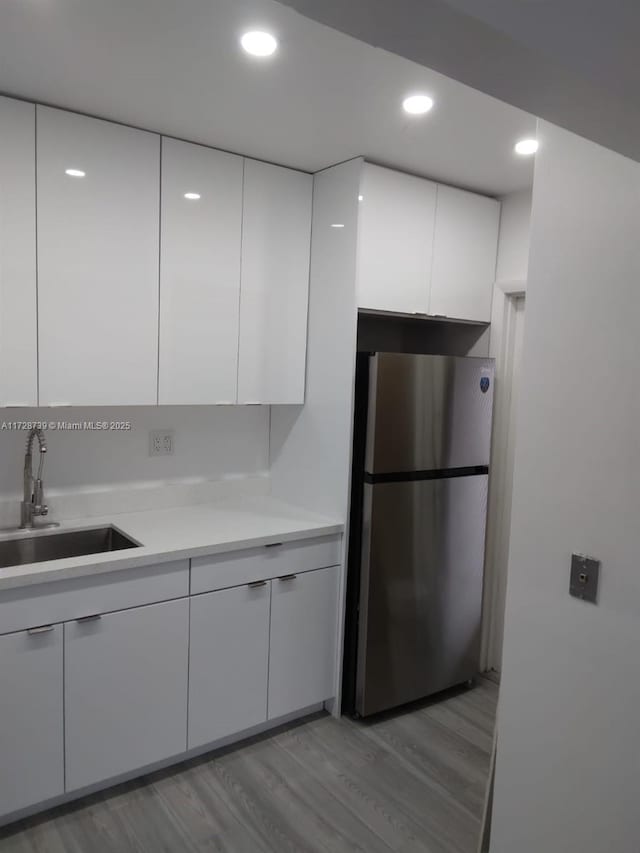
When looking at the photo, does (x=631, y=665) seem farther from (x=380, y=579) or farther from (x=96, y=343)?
(x=96, y=343)

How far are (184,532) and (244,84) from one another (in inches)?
64.0

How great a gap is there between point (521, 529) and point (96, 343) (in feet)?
5.36

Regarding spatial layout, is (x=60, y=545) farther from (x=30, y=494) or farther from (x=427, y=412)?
(x=427, y=412)

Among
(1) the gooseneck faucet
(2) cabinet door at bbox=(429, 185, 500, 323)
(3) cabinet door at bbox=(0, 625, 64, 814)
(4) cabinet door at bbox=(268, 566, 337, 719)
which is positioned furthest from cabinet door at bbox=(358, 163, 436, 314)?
(3) cabinet door at bbox=(0, 625, 64, 814)

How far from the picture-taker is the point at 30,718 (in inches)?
78.0

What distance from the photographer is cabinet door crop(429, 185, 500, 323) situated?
9.30 ft

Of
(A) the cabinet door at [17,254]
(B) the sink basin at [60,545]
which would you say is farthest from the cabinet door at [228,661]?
(A) the cabinet door at [17,254]

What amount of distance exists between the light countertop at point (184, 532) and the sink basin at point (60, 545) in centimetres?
2

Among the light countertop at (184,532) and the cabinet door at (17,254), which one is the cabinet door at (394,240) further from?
the cabinet door at (17,254)

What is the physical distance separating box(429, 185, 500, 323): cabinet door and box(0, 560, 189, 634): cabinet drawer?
1664 mm

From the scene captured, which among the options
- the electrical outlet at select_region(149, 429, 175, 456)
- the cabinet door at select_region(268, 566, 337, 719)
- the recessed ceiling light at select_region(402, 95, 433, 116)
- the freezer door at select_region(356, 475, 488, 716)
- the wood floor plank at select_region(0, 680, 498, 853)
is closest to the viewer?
the recessed ceiling light at select_region(402, 95, 433, 116)

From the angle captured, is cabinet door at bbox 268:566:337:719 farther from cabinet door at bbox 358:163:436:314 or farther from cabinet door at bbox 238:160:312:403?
cabinet door at bbox 358:163:436:314

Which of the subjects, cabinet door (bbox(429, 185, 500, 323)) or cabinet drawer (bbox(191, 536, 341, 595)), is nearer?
cabinet drawer (bbox(191, 536, 341, 595))

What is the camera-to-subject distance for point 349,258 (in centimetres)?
261
